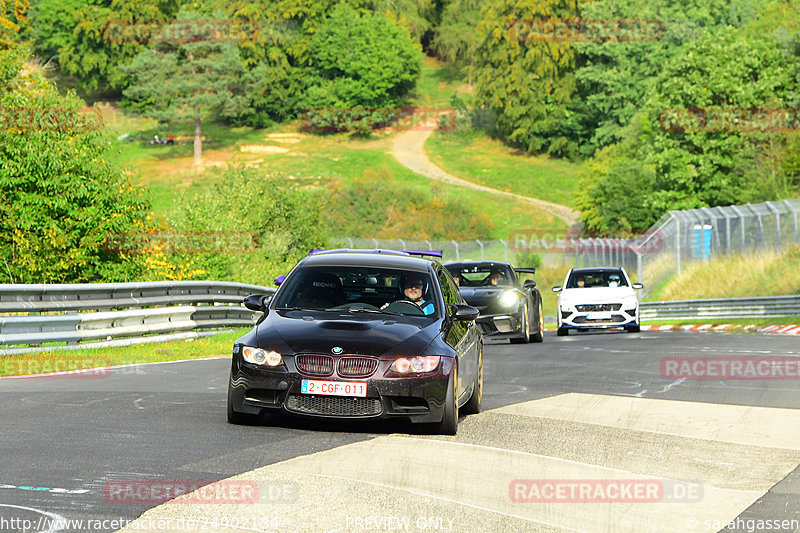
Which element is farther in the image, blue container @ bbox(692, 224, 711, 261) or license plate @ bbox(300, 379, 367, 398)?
blue container @ bbox(692, 224, 711, 261)

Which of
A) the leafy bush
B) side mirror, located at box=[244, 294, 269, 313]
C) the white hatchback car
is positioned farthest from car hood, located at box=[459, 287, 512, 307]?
side mirror, located at box=[244, 294, 269, 313]

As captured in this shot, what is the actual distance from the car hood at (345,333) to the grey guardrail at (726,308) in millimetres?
26134

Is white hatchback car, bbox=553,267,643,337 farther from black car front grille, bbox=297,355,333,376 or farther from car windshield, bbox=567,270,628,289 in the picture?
black car front grille, bbox=297,355,333,376

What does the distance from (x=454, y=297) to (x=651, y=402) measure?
101 inches

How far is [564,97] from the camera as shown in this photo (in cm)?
10950

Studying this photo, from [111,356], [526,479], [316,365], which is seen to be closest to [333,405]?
[316,365]

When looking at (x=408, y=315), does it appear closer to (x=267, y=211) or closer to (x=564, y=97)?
(x=267, y=211)

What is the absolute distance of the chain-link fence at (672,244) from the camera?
1582 inches

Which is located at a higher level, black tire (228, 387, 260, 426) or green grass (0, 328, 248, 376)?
black tire (228, 387, 260, 426)

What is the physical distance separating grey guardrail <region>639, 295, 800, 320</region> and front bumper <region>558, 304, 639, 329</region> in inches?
324

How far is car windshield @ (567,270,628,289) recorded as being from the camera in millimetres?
28016

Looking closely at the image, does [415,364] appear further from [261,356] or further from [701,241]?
[701,241]

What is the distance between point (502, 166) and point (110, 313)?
305ft

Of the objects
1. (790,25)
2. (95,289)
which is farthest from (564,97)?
(95,289)
